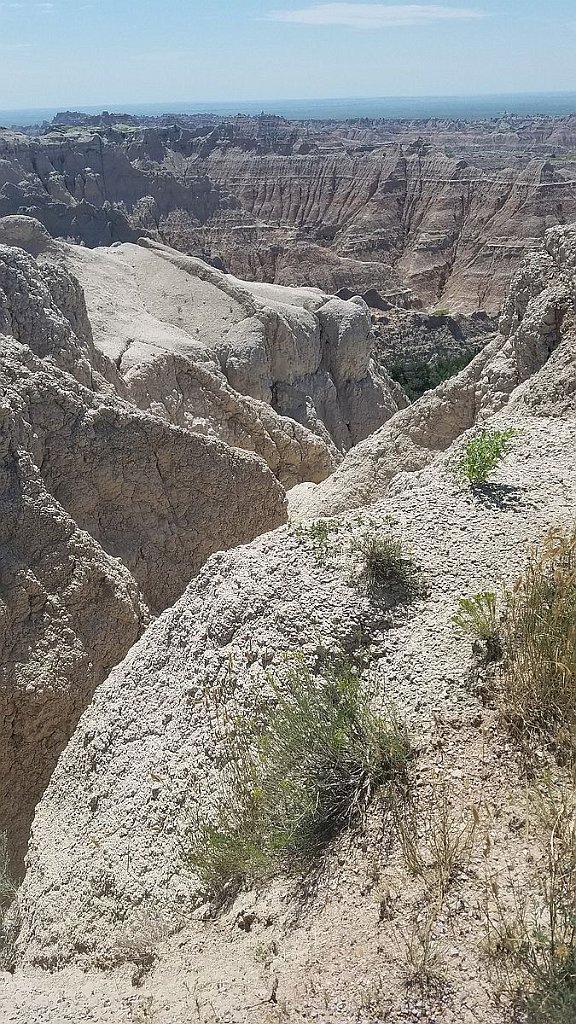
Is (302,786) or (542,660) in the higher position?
(542,660)

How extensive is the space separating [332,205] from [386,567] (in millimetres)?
87166

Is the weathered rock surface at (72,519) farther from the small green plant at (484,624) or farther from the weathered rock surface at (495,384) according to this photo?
the small green plant at (484,624)

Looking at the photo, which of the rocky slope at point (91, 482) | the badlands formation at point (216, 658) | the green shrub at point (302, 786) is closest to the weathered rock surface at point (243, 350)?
the rocky slope at point (91, 482)

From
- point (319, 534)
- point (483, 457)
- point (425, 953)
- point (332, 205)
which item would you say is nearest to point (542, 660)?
point (425, 953)

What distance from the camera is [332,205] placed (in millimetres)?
84938

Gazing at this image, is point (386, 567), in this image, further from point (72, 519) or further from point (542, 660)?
point (72, 519)

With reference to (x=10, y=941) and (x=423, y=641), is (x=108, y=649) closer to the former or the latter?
(x=10, y=941)

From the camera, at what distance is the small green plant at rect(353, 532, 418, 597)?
16.6 ft

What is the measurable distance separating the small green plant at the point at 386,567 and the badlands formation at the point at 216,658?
9cm

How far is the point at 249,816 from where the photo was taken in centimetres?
402

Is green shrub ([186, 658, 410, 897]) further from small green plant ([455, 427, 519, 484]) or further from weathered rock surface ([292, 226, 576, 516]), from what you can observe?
weathered rock surface ([292, 226, 576, 516])

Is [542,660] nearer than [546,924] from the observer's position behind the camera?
No

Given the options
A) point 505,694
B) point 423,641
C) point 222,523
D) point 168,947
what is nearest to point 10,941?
point 168,947

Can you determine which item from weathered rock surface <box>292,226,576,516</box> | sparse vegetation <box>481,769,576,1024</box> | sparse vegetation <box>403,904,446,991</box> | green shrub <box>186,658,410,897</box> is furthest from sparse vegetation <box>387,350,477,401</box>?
sparse vegetation <box>403,904,446,991</box>
